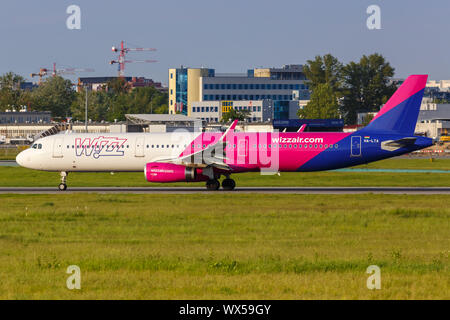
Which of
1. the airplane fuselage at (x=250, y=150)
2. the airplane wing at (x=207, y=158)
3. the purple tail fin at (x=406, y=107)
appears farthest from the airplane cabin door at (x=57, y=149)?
the purple tail fin at (x=406, y=107)

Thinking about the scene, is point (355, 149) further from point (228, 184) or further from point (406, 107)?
point (228, 184)

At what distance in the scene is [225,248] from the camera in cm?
2202

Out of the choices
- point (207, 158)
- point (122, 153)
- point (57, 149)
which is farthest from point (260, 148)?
point (57, 149)

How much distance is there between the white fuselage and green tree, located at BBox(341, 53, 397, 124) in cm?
14423

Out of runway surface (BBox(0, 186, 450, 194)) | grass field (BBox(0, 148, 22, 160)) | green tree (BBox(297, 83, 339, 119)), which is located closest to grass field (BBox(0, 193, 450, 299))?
runway surface (BBox(0, 186, 450, 194))

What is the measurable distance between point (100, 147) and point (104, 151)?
405 millimetres

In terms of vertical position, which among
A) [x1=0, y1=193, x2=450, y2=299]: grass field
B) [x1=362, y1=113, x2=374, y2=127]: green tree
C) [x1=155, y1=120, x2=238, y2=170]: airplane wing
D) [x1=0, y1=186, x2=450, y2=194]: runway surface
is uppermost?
[x1=362, y1=113, x2=374, y2=127]: green tree

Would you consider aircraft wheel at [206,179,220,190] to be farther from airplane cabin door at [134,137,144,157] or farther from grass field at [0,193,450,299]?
grass field at [0,193,450,299]

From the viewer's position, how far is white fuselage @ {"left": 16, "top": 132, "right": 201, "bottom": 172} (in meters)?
45.9

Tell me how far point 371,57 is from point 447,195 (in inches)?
6062

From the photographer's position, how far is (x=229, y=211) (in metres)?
32.2
